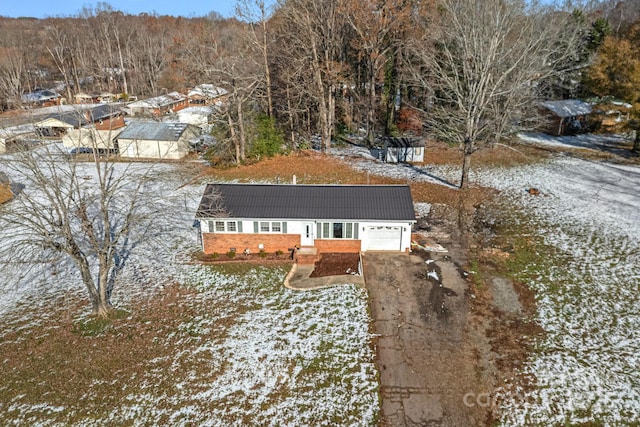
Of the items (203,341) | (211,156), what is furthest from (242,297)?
(211,156)

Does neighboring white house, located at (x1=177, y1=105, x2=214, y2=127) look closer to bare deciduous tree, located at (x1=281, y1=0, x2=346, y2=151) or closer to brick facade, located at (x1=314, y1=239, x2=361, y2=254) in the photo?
bare deciduous tree, located at (x1=281, y1=0, x2=346, y2=151)

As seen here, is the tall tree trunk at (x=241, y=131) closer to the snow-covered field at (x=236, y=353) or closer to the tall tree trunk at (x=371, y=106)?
the tall tree trunk at (x=371, y=106)

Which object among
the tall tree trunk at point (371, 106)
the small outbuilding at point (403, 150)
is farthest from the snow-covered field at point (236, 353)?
the tall tree trunk at point (371, 106)

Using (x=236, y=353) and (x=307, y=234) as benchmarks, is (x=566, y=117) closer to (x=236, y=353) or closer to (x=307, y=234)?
(x=307, y=234)

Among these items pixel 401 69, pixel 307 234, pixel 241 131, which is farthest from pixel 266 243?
pixel 401 69

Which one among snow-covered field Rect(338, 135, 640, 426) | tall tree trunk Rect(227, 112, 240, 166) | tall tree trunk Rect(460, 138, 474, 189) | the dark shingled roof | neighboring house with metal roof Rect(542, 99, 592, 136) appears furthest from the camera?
neighboring house with metal roof Rect(542, 99, 592, 136)

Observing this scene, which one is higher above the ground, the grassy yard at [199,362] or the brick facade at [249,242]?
the brick facade at [249,242]

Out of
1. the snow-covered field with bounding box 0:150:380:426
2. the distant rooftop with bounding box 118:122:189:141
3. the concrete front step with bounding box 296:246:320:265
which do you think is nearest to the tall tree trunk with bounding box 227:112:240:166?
the distant rooftop with bounding box 118:122:189:141
